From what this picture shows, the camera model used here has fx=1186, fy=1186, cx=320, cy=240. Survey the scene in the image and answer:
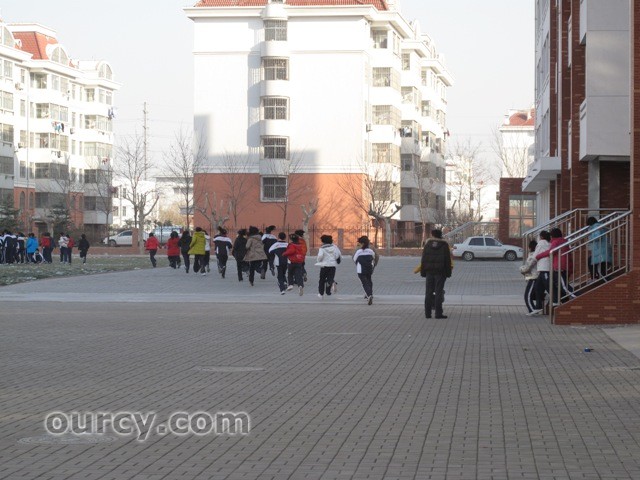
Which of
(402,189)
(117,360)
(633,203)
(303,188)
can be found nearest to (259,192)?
(303,188)

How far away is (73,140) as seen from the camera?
4279 inches

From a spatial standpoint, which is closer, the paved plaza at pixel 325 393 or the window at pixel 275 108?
the paved plaza at pixel 325 393

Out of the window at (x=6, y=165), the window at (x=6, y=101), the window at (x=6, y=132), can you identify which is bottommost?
the window at (x=6, y=165)

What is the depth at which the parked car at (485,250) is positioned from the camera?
212ft

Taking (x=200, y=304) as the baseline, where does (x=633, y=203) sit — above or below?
above

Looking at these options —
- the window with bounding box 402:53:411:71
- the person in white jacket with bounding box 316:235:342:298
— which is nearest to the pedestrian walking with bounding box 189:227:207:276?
the person in white jacket with bounding box 316:235:342:298

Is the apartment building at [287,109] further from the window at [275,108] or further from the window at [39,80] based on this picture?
the window at [39,80]

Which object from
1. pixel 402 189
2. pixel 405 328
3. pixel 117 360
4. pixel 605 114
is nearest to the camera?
pixel 117 360

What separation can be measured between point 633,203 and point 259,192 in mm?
56376

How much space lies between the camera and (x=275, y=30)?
75188mm

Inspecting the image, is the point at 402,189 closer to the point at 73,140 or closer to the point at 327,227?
the point at 327,227

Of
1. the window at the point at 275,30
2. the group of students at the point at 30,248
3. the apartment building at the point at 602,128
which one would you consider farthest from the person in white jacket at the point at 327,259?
the window at the point at 275,30

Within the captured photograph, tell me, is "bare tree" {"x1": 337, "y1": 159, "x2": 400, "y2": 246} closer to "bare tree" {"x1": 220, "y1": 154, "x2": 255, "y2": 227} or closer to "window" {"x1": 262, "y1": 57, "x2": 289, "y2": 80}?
"bare tree" {"x1": 220, "y1": 154, "x2": 255, "y2": 227}

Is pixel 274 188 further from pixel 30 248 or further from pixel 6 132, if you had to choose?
pixel 6 132
